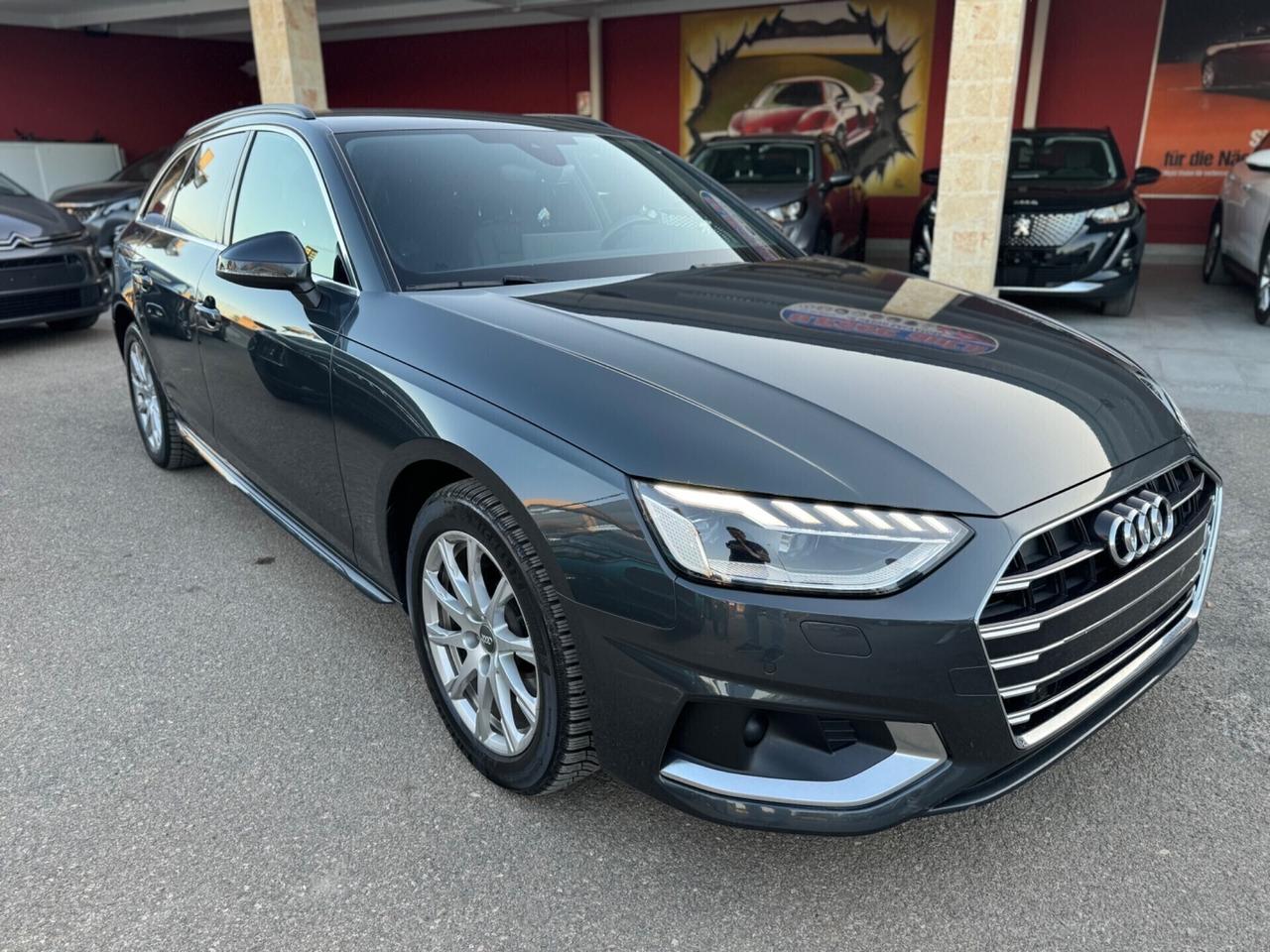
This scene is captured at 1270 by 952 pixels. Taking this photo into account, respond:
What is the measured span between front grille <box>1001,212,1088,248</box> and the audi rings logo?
645 centimetres

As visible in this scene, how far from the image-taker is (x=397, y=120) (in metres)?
2.98

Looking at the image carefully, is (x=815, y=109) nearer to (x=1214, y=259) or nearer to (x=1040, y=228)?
(x=1214, y=259)

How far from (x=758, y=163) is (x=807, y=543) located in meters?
8.52

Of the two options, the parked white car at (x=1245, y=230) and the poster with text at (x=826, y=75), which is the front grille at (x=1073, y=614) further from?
the poster with text at (x=826, y=75)

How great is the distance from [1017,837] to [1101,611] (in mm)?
623

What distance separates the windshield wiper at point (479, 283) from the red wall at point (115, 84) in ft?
58.1

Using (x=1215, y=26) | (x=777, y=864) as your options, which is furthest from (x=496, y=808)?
(x=1215, y=26)

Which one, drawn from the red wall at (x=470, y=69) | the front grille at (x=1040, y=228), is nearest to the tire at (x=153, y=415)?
the front grille at (x=1040, y=228)

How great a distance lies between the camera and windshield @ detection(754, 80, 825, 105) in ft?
42.8

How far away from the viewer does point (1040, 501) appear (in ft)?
5.67

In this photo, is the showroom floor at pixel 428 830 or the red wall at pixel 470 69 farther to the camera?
the red wall at pixel 470 69

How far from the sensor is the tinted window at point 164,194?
414cm

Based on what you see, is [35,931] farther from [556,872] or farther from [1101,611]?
[1101,611]

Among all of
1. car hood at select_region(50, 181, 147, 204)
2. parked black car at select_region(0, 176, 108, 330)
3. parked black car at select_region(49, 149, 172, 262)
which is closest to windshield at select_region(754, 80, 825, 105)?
parked black car at select_region(49, 149, 172, 262)
